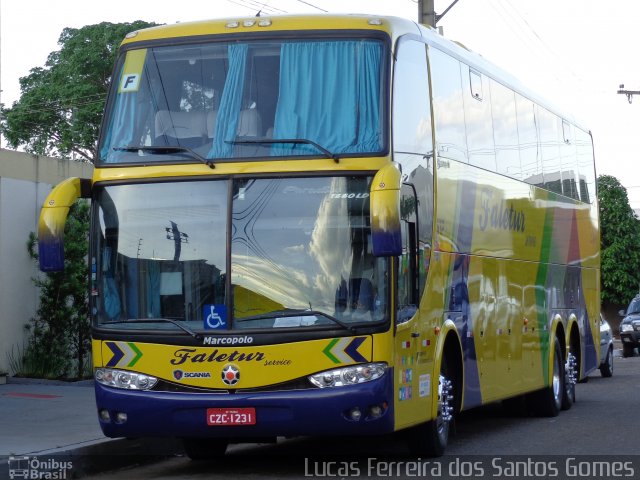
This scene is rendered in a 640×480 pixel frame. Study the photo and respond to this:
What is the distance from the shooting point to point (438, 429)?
12.0 meters

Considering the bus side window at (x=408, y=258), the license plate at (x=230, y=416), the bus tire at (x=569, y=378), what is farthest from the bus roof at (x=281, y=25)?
the bus tire at (x=569, y=378)

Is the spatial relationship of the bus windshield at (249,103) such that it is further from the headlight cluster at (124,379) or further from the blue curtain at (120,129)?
the headlight cluster at (124,379)

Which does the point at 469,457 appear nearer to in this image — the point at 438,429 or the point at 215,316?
the point at 438,429

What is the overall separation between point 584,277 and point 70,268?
803 centimetres

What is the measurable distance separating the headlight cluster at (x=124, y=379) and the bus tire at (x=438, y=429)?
2.63 metres

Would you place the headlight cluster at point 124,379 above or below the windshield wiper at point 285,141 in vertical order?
below

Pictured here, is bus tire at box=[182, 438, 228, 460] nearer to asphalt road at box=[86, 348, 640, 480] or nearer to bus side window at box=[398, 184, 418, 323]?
asphalt road at box=[86, 348, 640, 480]

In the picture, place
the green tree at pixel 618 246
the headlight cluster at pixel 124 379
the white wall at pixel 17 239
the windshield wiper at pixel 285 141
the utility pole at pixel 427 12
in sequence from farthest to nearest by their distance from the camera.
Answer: the green tree at pixel 618 246, the utility pole at pixel 427 12, the white wall at pixel 17 239, the headlight cluster at pixel 124 379, the windshield wiper at pixel 285 141

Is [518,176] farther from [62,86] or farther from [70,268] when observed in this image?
[62,86]

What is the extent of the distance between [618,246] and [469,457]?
4515 cm

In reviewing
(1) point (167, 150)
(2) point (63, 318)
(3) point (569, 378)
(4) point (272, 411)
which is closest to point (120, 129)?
(1) point (167, 150)

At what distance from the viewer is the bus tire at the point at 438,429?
11.8m

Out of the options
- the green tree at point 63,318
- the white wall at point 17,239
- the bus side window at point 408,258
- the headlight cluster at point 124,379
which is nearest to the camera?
the headlight cluster at point 124,379

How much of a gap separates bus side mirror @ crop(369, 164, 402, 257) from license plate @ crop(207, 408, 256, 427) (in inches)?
68.9
